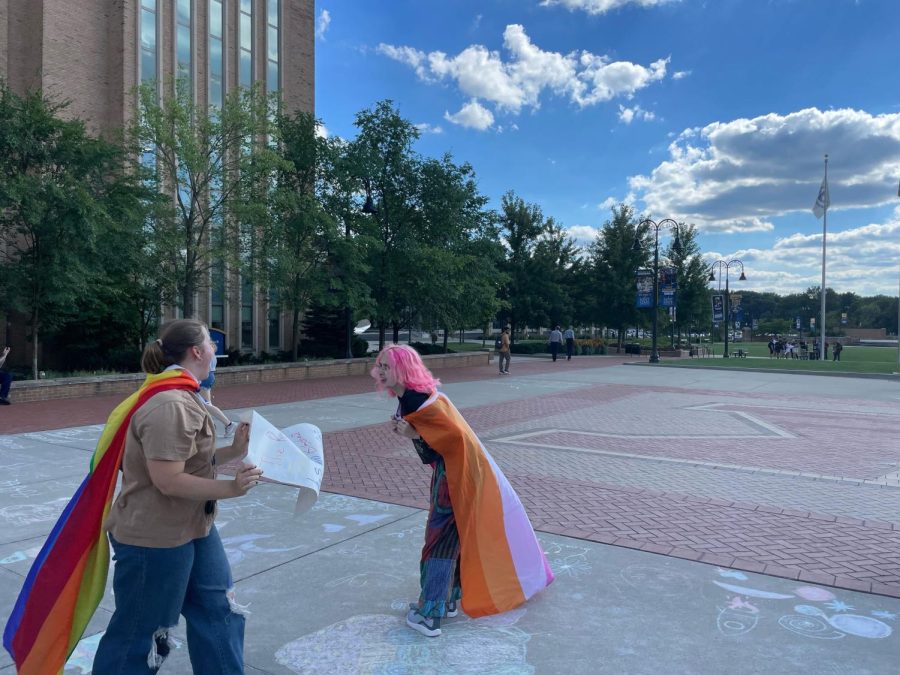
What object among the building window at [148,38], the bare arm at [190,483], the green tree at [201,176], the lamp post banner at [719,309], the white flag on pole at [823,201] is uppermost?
the building window at [148,38]

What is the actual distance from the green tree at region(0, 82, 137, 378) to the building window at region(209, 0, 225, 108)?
1422 cm

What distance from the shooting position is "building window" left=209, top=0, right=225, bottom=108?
2845cm

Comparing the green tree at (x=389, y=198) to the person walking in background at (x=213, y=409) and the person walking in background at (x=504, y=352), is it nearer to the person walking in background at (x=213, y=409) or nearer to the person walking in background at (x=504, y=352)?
the person walking in background at (x=504, y=352)

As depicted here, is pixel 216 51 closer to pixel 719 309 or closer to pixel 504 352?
pixel 504 352

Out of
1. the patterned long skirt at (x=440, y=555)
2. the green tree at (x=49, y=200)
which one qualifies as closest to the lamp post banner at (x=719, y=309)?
the green tree at (x=49, y=200)

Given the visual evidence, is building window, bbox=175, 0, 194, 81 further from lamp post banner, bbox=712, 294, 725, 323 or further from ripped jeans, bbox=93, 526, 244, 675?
lamp post banner, bbox=712, 294, 725, 323

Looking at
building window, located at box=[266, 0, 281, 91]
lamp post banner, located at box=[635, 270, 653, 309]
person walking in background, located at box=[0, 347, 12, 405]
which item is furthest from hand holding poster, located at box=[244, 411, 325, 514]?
building window, located at box=[266, 0, 281, 91]

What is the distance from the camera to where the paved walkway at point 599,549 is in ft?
11.0

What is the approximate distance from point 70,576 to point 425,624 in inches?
72.0

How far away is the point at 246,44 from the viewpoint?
98.6 ft

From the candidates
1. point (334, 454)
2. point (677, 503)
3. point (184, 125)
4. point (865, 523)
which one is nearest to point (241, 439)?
point (677, 503)

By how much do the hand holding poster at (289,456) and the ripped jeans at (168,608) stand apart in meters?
0.41

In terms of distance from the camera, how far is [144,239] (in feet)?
53.4

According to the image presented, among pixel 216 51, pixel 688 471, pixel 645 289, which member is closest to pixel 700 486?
pixel 688 471
